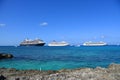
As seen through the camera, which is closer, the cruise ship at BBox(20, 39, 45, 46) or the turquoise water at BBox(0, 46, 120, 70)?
the turquoise water at BBox(0, 46, 120, 70)

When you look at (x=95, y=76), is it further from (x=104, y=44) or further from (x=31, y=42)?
(x=104, y=44)

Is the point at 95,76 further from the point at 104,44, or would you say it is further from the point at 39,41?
the point at 104,44

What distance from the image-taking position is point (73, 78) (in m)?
9.79

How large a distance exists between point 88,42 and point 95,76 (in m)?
138

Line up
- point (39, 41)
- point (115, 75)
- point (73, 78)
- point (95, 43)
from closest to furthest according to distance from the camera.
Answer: point (73, 78)
point (115, 75)
point (39, 41)
point (95, 43)

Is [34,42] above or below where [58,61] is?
above

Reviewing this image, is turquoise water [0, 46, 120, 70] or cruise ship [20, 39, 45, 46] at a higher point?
cruise ship [20, 39, 45, 46]

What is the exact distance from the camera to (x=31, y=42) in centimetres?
12562

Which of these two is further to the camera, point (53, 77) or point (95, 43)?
point (95, 43)

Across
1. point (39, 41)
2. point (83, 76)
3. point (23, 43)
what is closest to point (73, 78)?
point (83, 76)

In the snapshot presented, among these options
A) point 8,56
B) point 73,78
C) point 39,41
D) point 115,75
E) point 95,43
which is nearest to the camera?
point 73,78

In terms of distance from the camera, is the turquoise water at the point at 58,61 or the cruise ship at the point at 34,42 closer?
the turquoise water at the point at 58,61

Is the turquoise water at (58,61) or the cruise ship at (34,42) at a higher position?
the cruise ship at (34,42)

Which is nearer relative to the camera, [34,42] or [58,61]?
[58,61]
